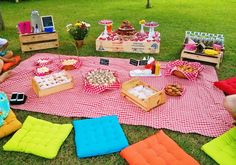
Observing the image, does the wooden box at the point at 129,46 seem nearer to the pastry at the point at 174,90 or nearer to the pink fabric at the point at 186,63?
the pink fabric at the point at 186,63

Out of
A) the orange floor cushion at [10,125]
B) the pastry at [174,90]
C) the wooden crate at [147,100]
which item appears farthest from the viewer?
the pastry at [174,90]

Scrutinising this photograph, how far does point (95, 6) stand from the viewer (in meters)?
10.2

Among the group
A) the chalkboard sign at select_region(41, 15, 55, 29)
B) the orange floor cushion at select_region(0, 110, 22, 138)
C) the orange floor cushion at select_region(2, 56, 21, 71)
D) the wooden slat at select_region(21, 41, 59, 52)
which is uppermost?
the chalkboard sign at select_region(41, 15, 55, 29)

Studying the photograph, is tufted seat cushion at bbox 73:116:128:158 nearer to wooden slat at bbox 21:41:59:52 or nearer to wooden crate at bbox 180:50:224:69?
wooden crate at bbox 180:50:224:69

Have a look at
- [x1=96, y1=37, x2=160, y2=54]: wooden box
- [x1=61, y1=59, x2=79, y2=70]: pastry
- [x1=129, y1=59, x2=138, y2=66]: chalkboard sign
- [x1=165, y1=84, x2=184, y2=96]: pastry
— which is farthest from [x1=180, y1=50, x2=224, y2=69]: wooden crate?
[x1=61, y1=59, x2=79, y2=70]: pastry

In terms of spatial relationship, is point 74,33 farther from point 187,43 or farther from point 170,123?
point 170,123

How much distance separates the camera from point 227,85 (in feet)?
15.2

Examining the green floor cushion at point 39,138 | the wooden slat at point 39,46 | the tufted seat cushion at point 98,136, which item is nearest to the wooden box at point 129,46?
the wooden slat at point 39,46

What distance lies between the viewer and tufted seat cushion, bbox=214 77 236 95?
452 cm

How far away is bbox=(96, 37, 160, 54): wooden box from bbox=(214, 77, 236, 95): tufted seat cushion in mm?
1767

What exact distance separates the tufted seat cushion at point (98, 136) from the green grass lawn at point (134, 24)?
86 millimetres

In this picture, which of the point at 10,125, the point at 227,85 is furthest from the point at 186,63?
the point at 10,125

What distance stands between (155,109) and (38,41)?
3.44 meters

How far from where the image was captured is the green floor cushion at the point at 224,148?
3282 millimetres
